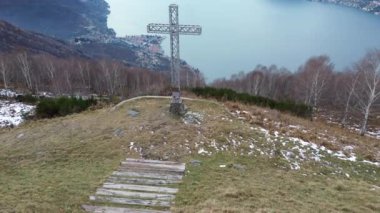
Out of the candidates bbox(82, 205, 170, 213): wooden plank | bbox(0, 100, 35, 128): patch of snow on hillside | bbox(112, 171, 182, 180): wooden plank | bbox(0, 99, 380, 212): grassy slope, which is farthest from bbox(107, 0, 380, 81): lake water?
bbox(82, 205, 170, 213): wooden plank

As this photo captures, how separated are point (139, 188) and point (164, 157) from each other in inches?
125

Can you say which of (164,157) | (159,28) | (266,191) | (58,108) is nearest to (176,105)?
(159,28)

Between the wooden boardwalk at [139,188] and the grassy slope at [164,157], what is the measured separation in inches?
14.4

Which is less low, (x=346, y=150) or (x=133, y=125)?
(x=133, y=125)

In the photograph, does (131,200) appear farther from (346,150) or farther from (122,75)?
(122,75)

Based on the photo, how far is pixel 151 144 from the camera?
15.8 m

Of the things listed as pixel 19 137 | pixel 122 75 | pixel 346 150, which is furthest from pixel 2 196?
pixel 122 75

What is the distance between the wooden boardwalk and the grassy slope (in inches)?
14.4

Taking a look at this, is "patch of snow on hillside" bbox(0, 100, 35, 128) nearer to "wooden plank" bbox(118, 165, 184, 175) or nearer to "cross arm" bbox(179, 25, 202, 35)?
"cross arm" bbox(179, 25, 202, 35)

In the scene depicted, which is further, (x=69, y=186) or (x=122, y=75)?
(x=122, y=75)

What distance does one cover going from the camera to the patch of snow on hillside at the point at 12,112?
87.7 ft

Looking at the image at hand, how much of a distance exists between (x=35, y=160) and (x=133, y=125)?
451 cm

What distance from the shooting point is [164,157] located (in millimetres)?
14750

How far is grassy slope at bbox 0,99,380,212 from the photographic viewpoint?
10680mm
